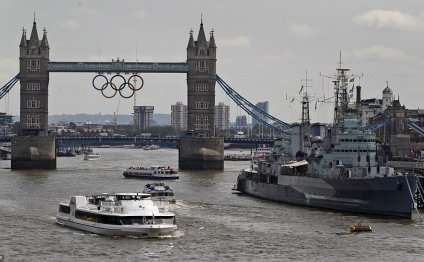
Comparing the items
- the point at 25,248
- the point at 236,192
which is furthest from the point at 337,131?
the point at 25,248

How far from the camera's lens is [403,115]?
157 meters

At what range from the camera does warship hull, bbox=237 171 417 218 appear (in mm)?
78188

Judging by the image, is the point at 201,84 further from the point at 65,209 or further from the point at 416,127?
the point at 65,209

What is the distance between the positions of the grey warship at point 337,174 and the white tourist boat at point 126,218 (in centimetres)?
1901

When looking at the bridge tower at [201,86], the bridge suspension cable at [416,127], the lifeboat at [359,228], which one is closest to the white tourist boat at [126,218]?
the lifeboat at [359,228]

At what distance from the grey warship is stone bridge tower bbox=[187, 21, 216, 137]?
172 feet

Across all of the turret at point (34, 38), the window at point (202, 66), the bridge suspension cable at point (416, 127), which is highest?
the turret at point (34, 38)

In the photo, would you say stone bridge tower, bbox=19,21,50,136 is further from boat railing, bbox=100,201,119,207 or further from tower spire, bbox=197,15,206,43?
boat railing, bbox=100,201,119,207

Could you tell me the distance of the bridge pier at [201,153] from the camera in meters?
150

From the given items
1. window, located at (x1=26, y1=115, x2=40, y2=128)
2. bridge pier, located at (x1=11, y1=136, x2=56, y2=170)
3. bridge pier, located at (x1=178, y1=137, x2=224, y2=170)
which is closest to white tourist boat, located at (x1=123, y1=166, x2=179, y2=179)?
bridge pier, located at (x1=178, y1=137, x2=224, y2=170)

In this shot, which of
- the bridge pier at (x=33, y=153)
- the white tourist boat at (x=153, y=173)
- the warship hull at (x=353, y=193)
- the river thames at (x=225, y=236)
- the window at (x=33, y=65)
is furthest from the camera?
the window at (x=33, y=65)

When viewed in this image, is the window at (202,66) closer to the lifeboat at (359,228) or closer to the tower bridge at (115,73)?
the tower bridge at (115,73)

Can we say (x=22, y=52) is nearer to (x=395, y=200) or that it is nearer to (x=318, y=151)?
(x=318, y=151)

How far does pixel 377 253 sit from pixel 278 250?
5.99m
